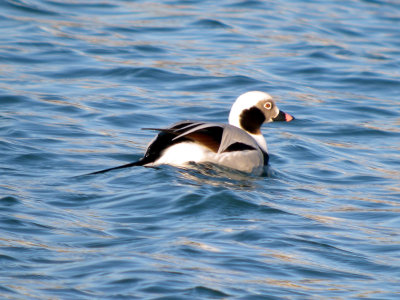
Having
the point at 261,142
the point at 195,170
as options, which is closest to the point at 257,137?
the point at 261,142

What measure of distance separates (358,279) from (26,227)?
2.00 meters

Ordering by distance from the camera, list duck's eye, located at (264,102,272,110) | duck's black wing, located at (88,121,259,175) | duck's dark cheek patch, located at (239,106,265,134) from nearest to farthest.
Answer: duck's black wing, located at (88,121,259,175)
duck's dark cheek patch, located at (239,106,265,134)
duck's eye, located at (264,102,272,110)

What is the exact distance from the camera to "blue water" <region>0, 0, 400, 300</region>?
4.77 m

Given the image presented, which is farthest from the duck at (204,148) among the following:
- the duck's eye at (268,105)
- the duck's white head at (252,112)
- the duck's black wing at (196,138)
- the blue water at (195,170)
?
the duck's eye at (268,105)

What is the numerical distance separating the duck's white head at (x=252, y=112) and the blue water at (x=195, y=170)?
385 millimetres

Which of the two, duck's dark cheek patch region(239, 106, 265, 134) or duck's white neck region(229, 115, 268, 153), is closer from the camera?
duck's white neck region(229, 115, 268, 153)

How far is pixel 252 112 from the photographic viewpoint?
313 inches

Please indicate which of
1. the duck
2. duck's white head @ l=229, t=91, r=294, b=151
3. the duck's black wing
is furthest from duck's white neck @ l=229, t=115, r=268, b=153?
the duck's black wing

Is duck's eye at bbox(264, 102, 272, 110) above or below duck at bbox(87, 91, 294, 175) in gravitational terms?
above

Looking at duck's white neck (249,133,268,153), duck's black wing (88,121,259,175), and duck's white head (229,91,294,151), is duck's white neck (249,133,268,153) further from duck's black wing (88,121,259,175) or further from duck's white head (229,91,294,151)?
duck's black wing (88,121,259,175)

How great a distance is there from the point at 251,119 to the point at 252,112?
0.21 ft

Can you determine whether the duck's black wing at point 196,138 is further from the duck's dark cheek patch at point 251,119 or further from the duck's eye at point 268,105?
the duck's eye at point 268,105

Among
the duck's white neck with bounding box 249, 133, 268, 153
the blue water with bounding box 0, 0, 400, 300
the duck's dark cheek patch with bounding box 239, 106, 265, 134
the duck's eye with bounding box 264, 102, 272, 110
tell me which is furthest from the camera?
the duck's eye with bounding box 264, 102, 272, 110

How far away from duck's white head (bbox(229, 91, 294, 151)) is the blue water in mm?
385
